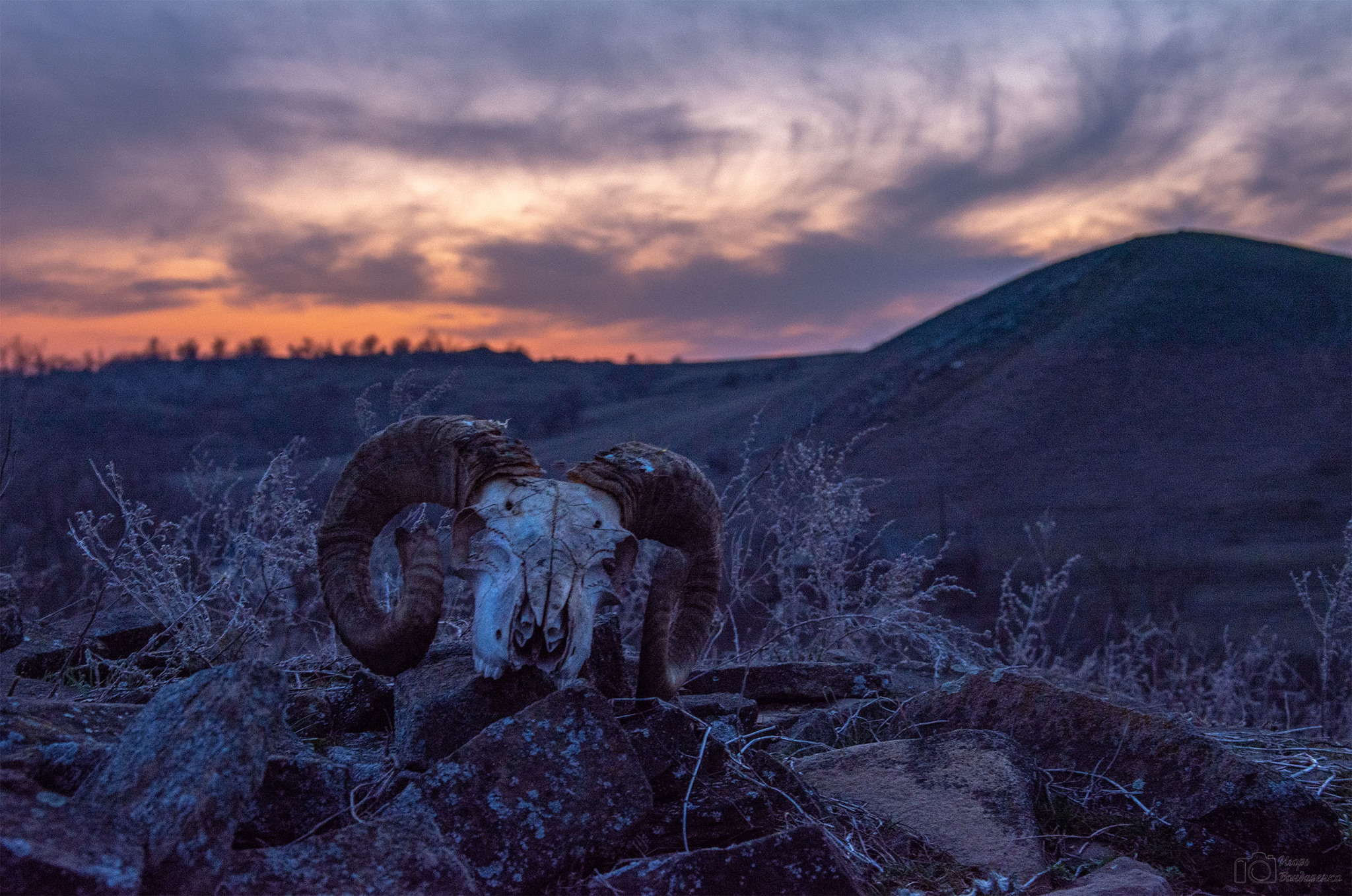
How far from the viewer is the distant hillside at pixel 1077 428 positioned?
710 inches

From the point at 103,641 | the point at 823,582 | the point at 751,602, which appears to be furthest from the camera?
the point at 751,602

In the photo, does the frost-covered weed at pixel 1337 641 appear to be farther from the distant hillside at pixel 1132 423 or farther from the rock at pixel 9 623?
the rock at pixel 9 623

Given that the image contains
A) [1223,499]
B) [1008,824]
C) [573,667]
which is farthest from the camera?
[1223,499]

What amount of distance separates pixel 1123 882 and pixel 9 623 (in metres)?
4.87

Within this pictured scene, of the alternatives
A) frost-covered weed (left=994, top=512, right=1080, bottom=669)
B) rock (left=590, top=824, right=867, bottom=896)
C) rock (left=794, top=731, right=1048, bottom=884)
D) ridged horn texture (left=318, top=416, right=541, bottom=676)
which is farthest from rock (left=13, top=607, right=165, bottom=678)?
frost-covered weed (left=994, top=512, right=1080, bottom=669)

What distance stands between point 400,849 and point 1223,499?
21.6 metres

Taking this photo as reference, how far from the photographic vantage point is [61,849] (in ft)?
7.44

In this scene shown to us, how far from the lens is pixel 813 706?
18.3ft

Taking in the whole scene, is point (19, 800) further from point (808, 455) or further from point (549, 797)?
point (808, 455)

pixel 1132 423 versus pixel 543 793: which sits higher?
pixel 1132 423

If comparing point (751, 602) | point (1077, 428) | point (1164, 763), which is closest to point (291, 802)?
point (1164, 763)

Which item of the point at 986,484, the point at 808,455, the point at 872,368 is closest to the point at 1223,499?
the point at 986,484

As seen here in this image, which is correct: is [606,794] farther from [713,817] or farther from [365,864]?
[365,864]

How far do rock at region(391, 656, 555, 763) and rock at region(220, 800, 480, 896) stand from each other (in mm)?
554
